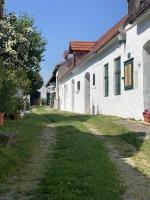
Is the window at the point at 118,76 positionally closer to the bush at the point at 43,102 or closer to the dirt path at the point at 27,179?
the dirt path at the point at 27,179

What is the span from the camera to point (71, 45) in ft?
125

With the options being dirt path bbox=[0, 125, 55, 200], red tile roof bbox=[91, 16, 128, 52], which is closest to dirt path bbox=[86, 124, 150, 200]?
dirt path bbox=[0, 125, 55, 200]

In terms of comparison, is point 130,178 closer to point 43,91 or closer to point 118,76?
point 118,76

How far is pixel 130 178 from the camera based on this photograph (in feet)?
26.2

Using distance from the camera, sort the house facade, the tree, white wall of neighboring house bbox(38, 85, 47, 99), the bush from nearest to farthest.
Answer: the house facade < the tree < the bush < white wall of neighboring house bbox(38, 85, 47, 99)

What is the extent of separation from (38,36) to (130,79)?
7974 millimetres

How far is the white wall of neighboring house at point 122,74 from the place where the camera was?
1784 centimetres

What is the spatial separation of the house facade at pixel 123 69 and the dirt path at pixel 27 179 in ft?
25.0

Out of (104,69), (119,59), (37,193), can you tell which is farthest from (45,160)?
(104,69)

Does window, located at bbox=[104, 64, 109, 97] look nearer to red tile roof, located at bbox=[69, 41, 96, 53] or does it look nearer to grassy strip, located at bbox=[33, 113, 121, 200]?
red tile roof, located at bbox=[69, 41, 96, 53]

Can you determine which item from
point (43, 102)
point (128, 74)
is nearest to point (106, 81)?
point (128, 74)

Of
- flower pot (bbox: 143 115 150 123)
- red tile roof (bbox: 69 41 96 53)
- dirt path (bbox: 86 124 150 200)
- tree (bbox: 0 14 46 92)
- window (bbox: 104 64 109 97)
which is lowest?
dirt path (bbox: 86 124 150 200)

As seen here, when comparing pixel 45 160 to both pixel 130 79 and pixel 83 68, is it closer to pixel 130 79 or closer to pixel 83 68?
pixel 130 79

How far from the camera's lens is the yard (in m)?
6.69
